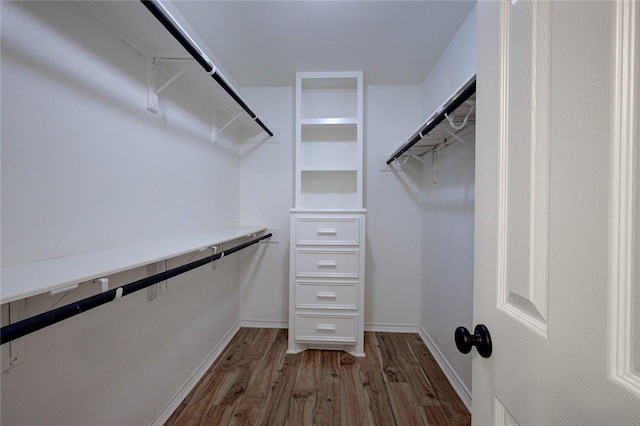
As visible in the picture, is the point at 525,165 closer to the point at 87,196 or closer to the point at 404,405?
the point at 87,196

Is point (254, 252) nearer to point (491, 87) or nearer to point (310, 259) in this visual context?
point (310, 259)

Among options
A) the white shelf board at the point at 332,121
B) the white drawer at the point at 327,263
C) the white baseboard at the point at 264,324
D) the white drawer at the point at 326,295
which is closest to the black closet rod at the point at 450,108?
the white shelf board at the point at 332,121

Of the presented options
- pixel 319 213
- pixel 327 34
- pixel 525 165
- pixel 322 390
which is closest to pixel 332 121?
pixel 327 34

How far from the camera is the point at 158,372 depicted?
125 cm

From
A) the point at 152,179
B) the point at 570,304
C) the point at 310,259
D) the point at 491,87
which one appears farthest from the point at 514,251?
the point at 310,259

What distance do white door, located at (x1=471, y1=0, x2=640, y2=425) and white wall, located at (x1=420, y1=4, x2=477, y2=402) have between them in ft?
3.48

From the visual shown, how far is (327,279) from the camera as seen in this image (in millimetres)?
1897

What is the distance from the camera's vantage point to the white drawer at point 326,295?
6.15ft

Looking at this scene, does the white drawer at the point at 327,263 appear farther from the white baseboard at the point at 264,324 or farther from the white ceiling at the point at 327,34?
the white ceiling at the point at 327,34

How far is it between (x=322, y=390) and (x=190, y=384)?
2.62 feet

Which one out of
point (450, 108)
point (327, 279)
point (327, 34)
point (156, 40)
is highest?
point (327, 34)

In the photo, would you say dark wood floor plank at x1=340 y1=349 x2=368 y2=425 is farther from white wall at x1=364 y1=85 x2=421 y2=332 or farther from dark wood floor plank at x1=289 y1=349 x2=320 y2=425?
white wall at x1=364 y1=85 x2=421 y2=332

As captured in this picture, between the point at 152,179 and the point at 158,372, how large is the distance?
0.96 m

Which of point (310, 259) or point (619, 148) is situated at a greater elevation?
point (619, 148)
